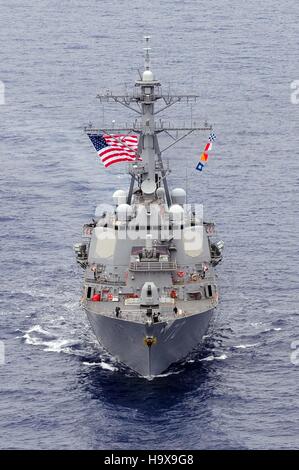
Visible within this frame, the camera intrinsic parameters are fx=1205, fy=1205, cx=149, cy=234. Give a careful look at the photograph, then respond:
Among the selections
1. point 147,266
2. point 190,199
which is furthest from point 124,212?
point 190,199

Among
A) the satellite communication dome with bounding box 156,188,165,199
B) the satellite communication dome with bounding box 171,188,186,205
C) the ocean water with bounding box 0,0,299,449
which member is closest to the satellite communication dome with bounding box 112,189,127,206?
the satellite communication dome with bounding box 156,188,165,199

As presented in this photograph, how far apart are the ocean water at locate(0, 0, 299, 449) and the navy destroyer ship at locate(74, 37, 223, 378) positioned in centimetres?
204

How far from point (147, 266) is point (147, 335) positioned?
24.0 ft

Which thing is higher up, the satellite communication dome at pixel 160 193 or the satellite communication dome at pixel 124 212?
the satellite communication dome at pixel 160 193

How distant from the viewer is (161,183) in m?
94.0

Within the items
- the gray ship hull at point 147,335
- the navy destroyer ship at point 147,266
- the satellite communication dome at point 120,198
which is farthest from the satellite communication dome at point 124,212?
the gray ship hull at point 147,335

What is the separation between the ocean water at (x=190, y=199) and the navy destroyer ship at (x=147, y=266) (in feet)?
6.68

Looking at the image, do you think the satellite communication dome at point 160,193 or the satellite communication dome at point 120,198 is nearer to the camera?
the satellite communication dome at point 160,193

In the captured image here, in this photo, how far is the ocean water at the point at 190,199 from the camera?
73.1 metres

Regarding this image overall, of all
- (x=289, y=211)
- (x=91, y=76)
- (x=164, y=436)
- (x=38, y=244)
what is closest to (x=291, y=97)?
(x=91, y=76)

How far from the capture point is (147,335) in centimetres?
7762

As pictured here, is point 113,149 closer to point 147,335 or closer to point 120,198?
point 120,198

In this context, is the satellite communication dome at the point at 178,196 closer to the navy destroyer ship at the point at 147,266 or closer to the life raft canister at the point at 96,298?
the navy destroyer ship at the point at 147,266
